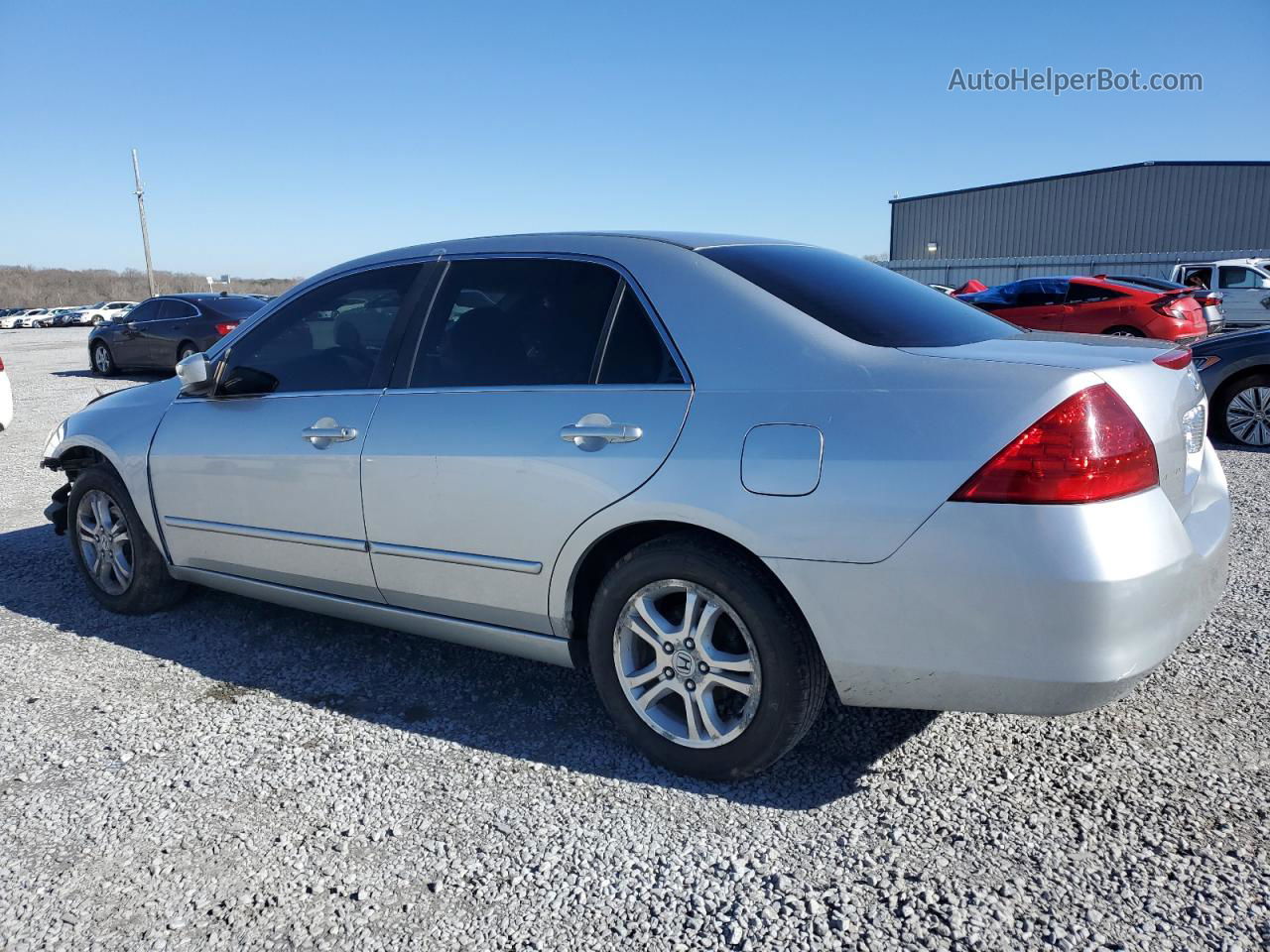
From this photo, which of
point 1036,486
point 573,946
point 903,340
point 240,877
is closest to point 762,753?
point 573,946

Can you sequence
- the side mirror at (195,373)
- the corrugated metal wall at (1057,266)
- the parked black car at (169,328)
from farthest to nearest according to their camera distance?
the corrugated metal wall at (1057,266) → the parked black car at (169,328) → the side mirror at (195,373)

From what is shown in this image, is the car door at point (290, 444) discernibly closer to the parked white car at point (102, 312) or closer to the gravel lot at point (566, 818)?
the gravel lot at point (566, 818)

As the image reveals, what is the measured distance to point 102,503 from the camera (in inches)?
176

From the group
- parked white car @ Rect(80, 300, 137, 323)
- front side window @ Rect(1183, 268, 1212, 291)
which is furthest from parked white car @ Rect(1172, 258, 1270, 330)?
parked white car @ Rect(80, 300, 137, 323)

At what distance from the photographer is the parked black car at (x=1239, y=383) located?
7.97m

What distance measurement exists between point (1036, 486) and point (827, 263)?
131cm

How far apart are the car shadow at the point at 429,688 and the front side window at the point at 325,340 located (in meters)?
1.06

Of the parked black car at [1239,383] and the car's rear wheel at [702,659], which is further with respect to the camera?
the parked black car at [1239,383]

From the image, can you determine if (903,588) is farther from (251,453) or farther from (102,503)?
(102,503)

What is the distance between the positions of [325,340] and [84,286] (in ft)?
400

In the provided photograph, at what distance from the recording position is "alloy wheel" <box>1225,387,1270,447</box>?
8.09m

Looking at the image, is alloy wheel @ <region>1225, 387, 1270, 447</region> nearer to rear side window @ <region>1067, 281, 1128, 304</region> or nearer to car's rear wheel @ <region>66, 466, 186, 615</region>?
rear side window @ <region>1067, 281, 1128, 304</region>

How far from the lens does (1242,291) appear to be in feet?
62.9

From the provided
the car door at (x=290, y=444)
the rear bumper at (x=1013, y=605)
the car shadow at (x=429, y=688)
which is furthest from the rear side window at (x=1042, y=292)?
the rear bumper at (x=1013, y=605)
